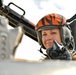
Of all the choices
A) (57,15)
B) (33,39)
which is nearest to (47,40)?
(57,15)

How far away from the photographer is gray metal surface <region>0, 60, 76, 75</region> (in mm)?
851

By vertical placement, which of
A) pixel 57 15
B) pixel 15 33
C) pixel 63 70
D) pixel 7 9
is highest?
pixel 7 9

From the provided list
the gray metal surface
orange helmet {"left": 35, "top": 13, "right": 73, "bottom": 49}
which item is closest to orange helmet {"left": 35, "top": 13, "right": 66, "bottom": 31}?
orange helmet {"left": 35, "top": 13, "right": 73, "bottom": 49}

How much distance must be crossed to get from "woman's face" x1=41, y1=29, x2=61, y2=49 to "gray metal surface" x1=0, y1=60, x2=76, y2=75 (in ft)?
7.51

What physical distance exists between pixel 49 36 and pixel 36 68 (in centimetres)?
240

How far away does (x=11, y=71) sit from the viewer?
2.78ft

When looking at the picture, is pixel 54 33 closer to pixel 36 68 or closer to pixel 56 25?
pixel 56 25

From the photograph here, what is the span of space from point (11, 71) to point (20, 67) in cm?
3

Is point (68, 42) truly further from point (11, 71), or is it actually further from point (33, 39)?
point (11, 71)

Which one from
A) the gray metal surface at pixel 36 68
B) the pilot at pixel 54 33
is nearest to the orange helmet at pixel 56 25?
the pilot at pixel 54 33

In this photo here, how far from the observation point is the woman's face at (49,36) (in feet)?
10.6

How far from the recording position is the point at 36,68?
0.86m

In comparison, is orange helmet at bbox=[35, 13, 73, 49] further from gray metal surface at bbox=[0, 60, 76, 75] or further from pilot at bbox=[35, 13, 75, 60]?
gray metal surface at bbox=[0, 60, 76, 75]

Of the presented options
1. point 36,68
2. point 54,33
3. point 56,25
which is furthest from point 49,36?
point 36,68
